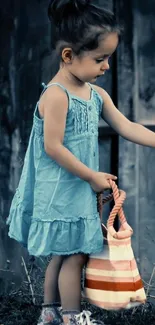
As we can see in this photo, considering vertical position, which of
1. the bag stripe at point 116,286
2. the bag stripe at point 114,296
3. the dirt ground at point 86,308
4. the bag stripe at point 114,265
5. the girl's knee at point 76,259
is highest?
the girl's knee at point 76,259

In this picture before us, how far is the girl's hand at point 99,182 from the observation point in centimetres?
435

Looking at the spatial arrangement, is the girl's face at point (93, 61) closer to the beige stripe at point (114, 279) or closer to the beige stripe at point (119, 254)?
the beige stripe at point (119, 254)

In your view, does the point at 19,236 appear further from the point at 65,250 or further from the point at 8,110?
the point at 8,110

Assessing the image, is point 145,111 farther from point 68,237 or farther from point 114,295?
point 114,295

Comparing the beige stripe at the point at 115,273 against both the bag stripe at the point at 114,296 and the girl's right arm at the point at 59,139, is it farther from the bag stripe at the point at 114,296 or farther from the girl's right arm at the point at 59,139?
the girl's right arm at the point at 59,139

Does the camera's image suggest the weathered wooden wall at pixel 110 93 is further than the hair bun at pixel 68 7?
Yes

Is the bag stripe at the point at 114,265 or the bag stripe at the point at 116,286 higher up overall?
the bag stripe at the point at 114,265

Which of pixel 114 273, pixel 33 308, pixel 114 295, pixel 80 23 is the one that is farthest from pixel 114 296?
pixel 80 23

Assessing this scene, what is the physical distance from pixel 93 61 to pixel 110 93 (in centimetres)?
96

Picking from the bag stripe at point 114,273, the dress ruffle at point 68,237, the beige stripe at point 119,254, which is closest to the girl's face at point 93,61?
the dress ruffle at point 68,237

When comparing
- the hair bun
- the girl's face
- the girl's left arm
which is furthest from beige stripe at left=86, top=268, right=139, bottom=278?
the hair bun

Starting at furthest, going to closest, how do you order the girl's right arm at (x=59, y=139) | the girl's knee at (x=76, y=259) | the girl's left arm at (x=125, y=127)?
the girl's left arm at (x=125, y=127) → the girl's knee at (x=76, y=259) → the girl's right arm at (x=59, y=139)

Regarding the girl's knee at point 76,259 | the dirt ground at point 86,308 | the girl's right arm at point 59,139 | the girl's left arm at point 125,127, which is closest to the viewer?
the girl's right arm at point 59,139

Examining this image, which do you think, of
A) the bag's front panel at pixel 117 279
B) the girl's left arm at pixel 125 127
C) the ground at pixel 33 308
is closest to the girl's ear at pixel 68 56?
the girl's left arm at pixel 125 127
